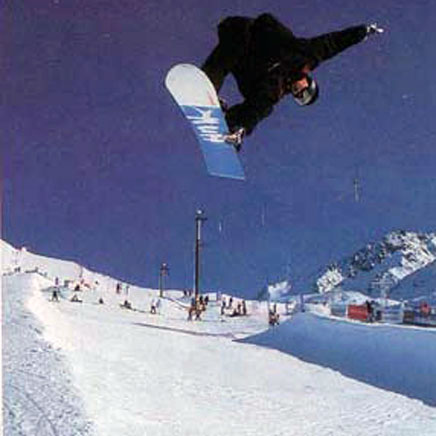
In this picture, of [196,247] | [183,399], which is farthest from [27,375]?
[196,247]

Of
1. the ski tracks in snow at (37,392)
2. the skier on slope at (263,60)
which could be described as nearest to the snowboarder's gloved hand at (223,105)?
the skier on slope at (263,60)

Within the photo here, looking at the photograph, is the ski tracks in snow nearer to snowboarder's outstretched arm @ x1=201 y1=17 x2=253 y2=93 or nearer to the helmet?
snowboarder's outstretched arm @ x1=201 y1=17 x2=253 y2=93

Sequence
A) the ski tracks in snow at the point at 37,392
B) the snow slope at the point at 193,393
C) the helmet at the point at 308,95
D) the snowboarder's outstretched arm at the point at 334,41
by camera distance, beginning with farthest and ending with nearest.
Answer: the snow slope at the point at 193,393 < the helmet at the point at 308,95 < the ski tracks in snow at the point at 37,392 < the snowboarder's outstretched arm at the point at 334,41

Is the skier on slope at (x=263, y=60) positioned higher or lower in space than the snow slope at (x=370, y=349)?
higher

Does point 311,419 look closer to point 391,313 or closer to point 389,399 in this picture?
point 389,399

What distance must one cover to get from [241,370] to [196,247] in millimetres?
16372

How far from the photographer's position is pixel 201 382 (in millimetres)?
10484

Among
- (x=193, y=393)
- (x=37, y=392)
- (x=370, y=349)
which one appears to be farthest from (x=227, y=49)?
(x=370, y=349)

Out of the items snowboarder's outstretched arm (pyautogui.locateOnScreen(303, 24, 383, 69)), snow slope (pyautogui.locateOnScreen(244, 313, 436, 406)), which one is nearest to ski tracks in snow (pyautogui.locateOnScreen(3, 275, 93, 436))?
snowboarder's outstretched arm (pyautogui.locateOnScreen(303, 24, 383, 69))

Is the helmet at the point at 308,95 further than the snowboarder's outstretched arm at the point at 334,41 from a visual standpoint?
Yes

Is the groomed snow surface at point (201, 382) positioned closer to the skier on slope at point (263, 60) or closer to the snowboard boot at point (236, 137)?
the snowboard boot at point (236, 137)

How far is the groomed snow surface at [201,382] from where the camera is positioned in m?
6.54

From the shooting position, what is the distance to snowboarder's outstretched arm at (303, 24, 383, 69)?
5.09 metres

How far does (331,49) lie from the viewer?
203 inches
